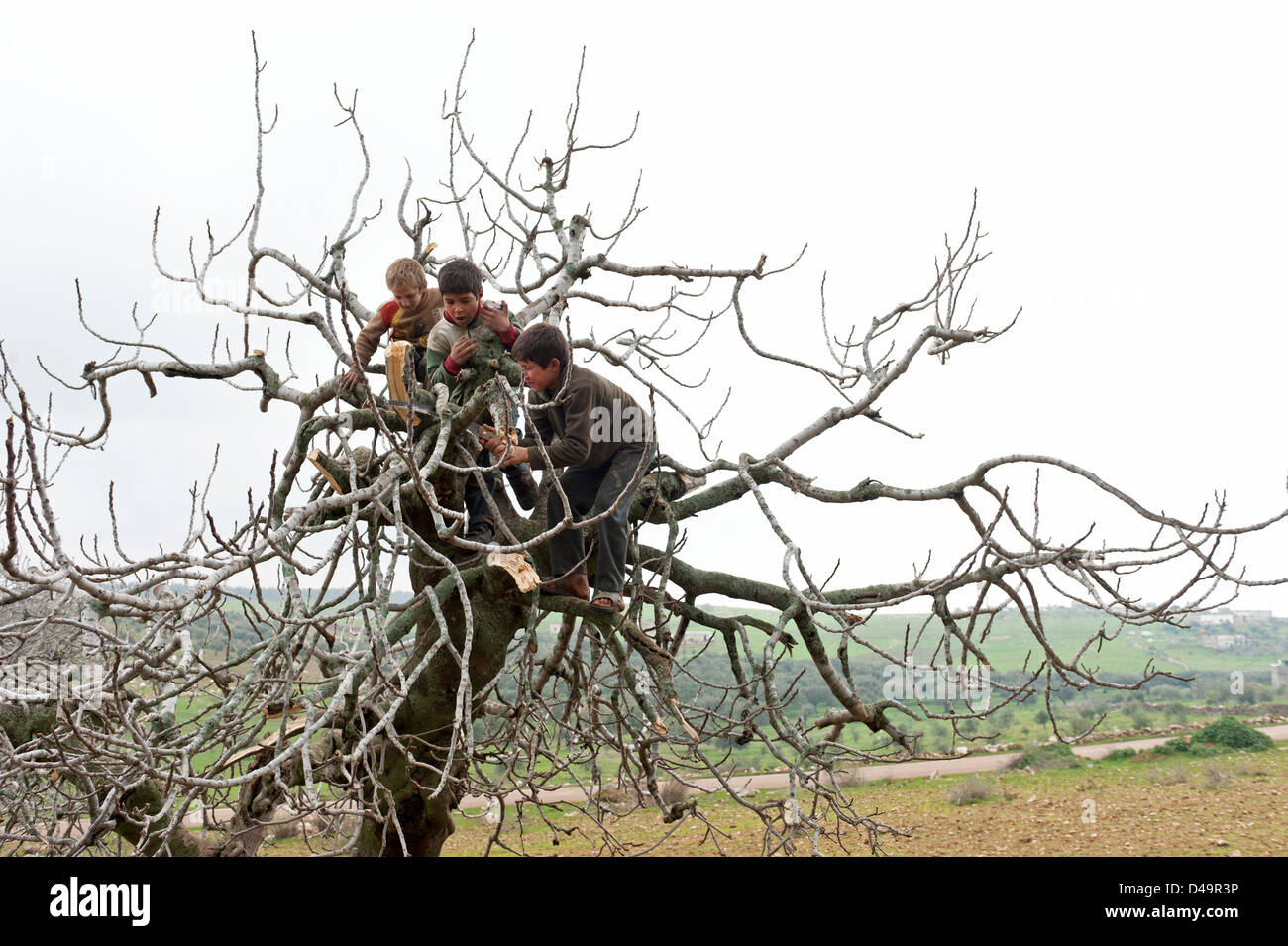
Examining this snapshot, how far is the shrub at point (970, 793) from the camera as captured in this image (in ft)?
56.4

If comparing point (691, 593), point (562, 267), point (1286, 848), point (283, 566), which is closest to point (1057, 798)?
point (1286, 848)

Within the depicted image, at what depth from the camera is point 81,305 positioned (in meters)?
5.29

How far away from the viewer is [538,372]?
13.5ft

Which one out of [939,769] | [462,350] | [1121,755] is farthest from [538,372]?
[1121,755]

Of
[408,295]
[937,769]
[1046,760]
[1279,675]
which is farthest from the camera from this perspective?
[1279,675]

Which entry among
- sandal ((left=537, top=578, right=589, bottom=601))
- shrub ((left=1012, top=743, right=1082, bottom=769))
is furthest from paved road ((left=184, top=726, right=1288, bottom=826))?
sandal ((left=537, top=578, right=589, bottom=601))

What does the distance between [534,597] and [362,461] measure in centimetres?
133

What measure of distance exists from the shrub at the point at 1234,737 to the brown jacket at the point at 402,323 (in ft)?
78.1

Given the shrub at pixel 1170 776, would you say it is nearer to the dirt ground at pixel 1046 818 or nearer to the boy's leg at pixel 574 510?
the dirt ground at pixel 1046 818

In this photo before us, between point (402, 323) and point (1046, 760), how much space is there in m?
21.4

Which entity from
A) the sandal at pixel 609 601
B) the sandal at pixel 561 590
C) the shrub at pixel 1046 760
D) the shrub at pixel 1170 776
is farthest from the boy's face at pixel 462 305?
the shrub at pixel 1046 760

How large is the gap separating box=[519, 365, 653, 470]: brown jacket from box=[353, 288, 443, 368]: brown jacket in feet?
2.56

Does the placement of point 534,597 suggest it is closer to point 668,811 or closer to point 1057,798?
point 668,811

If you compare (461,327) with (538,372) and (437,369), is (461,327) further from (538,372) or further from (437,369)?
(538,372)
